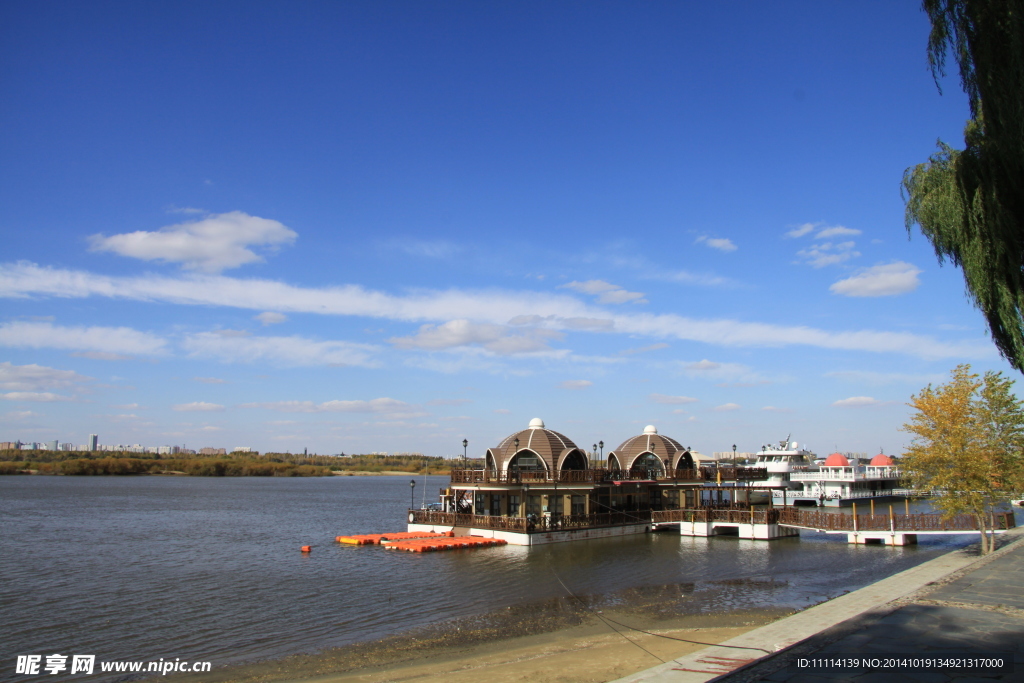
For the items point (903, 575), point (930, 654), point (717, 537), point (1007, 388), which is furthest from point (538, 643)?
point (717, 537)

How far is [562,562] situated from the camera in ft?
120

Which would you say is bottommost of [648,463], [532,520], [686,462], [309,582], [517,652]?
[309,582]

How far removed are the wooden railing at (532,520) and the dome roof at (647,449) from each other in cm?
558

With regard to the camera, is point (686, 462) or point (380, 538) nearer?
point (380, 538)

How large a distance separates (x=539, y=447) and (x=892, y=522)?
23558mm

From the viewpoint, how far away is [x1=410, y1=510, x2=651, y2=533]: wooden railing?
43344mm

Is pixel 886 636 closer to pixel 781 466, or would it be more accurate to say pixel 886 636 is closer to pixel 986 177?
pixel 986 177

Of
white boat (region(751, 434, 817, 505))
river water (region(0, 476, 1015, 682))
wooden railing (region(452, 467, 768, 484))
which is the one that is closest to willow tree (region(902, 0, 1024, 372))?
river water (region(0, 476, 1015, 682))

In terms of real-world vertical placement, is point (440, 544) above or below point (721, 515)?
below

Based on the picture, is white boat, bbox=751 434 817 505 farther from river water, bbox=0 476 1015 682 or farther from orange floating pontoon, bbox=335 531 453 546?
orange floating pontoon, bbox=335 531 453 546

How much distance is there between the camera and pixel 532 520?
4291cm

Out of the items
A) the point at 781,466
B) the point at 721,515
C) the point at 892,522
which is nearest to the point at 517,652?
the point at 892,522

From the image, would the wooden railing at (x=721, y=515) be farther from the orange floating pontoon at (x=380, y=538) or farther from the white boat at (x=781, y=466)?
the white boat at (x=781, y=466)

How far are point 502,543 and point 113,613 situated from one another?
76.4 feet
